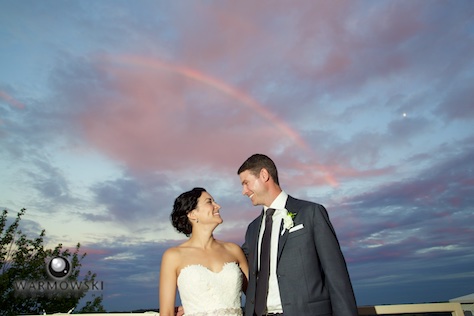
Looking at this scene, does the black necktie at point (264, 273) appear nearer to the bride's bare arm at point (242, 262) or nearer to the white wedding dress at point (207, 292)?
the white wedding dress at point (207, 292)

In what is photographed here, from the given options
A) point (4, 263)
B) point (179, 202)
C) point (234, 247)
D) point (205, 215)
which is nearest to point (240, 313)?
point (234, 247)

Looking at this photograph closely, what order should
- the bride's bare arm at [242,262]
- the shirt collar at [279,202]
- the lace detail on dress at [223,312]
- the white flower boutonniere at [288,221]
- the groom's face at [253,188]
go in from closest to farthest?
the white flower boutonniere at [288,221] → the shirt collar at [279,202] → the groom's face at [253,188] → the lace detail on dress at [223,312] → the bride's bare arm at [242,262]

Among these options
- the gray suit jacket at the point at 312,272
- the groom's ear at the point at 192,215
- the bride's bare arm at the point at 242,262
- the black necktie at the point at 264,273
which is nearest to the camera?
the gray suit jacket at the point at 312,272

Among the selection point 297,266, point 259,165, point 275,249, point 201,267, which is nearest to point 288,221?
point 275,249

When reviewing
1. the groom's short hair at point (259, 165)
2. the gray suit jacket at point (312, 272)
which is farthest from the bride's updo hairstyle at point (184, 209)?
the gray suit jacket at point (312, 272)

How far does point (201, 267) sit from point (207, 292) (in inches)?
12.0

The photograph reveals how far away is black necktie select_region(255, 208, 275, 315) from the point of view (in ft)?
12.2

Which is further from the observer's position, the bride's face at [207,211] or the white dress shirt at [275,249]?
the bride's face at [207,211]

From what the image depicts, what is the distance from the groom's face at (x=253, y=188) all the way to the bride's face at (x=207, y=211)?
87 cm

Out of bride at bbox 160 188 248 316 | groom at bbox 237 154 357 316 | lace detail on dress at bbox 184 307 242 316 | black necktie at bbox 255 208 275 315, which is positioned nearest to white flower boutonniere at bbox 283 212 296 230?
groom at bbox 237 154 357 316

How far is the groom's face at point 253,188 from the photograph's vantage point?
4.39 metres

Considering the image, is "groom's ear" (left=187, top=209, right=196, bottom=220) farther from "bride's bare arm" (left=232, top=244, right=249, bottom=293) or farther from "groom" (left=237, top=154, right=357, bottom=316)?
"groom" (left=237, top=154, right=357, bottom=316)

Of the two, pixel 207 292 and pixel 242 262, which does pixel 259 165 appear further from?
pixel 207 292

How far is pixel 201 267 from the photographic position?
482 cm
